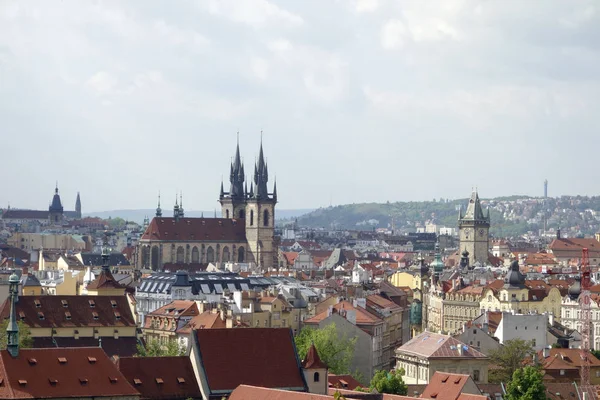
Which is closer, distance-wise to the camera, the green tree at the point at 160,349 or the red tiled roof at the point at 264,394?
the red tiled roof at the point at 264,394

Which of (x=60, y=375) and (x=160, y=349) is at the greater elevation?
(x=60, y=375)

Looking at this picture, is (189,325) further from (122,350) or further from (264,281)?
(264,281)

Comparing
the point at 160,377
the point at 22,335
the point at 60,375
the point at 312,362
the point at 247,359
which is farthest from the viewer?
the point at 22,335

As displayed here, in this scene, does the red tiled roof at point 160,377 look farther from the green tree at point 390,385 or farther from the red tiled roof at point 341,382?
the green tree at point 390,385

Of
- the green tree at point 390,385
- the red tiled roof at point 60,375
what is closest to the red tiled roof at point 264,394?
the red tiled roof at point 60,375

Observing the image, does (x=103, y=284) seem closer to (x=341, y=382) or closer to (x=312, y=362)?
(x=341, y=382)

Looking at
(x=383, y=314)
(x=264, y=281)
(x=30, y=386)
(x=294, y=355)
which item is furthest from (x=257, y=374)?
(x=264, y=281)

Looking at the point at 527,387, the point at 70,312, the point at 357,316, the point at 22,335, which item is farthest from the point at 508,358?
the point at 22,335
